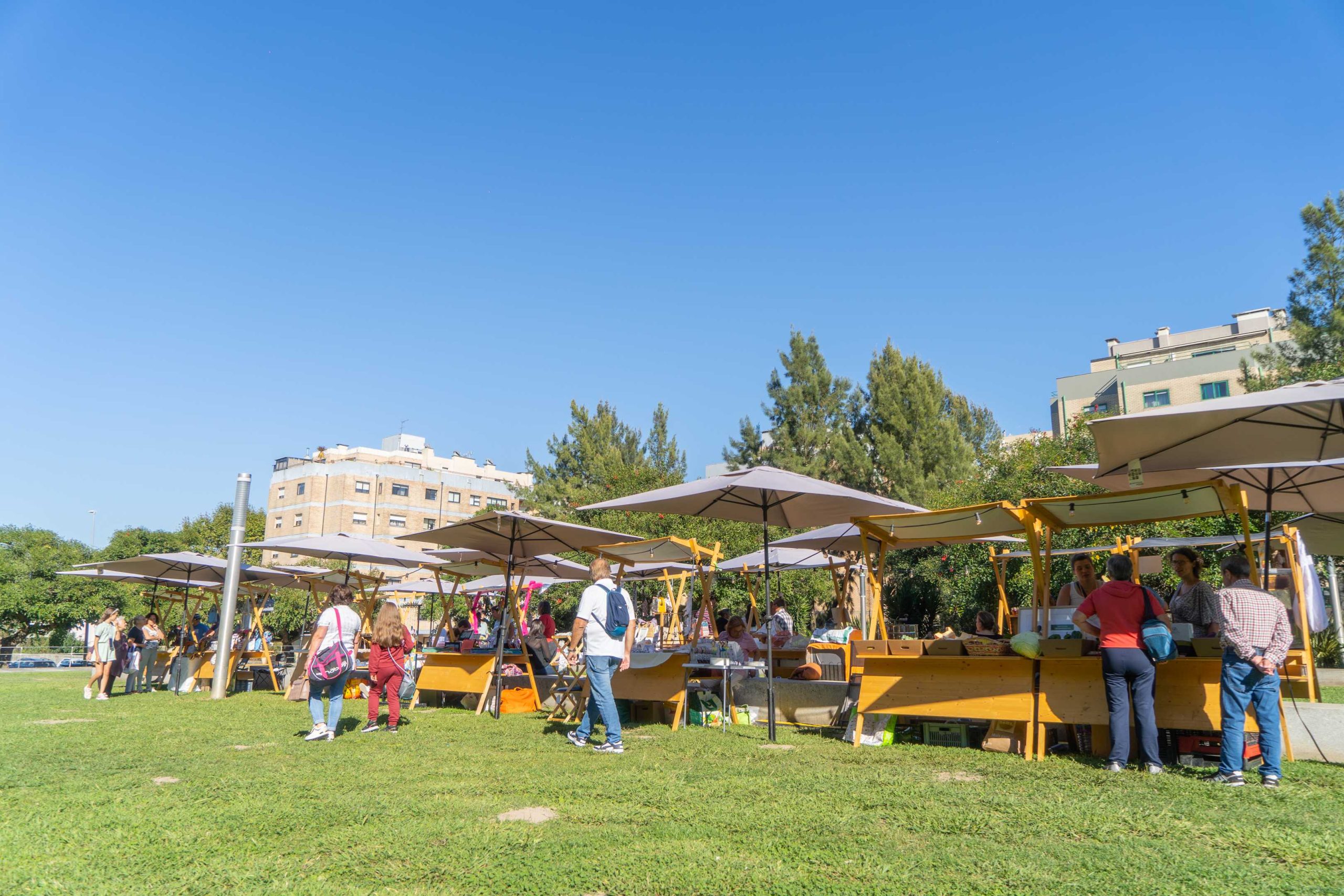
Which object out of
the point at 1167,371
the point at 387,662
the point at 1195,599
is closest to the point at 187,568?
the point at 387,662

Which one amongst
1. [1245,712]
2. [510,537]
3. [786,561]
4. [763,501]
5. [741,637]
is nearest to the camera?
[1245,712]

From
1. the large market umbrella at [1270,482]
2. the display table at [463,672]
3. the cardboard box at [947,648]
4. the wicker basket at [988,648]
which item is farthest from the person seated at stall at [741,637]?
the large market umbrella at [1270,482]

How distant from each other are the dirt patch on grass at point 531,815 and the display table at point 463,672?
6400mm

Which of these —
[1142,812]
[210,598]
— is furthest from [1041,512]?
[210,598]

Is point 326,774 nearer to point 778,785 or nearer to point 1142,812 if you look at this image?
point 778,785

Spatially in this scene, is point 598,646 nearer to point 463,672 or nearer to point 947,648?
point 947,648

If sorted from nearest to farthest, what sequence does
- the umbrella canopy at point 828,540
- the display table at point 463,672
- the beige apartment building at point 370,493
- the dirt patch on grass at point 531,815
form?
1. the dirt patch on grass at point 531,815
2. the display table at point 463,672
3. the umbrella canopy at point 828,540
4. the beige apartment building at point 370,493

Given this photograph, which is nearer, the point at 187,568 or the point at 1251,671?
the point at 1251,671

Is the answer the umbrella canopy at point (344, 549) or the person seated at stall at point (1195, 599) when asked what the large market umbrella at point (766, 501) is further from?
the umbrella canopy at point (344, 549)

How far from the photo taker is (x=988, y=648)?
759cm

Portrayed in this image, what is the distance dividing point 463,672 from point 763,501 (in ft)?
17.4

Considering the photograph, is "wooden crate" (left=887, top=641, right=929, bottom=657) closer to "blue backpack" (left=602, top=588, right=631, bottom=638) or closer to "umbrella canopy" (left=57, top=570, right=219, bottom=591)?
"blue backpack" (left=602, top=588, right=631, bottom=638)

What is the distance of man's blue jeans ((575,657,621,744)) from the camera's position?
7.70m

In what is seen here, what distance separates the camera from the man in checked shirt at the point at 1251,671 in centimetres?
597
